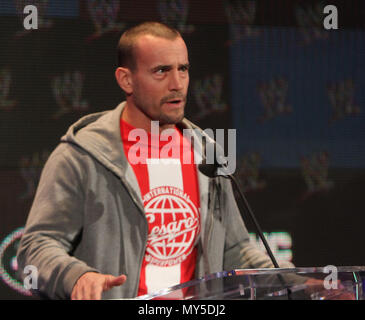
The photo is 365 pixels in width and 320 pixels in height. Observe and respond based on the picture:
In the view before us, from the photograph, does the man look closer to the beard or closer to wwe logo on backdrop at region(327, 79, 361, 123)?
the beard

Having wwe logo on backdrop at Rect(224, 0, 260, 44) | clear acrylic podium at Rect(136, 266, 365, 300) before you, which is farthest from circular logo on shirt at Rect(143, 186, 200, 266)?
wwe logo on backdrop at Rect(224, 0, 260, 44)

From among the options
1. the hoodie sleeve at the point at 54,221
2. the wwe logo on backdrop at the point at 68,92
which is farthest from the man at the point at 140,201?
the wwe logo on backdrop at the point at 68,92

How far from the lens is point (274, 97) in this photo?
9.60 feet

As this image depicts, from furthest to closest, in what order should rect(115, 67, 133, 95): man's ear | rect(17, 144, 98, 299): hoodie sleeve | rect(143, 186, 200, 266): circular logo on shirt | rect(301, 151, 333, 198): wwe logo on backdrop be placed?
rect(301, 151, 333, 198): wwe logo on backdrop → rect(115, 67, 133, 95): man's ear → rect(143, 186, 200, 266): circular logo on shirt → rect(17, 144, 98, 299): hoodie sleeve

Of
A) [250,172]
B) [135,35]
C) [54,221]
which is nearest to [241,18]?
[250,172]

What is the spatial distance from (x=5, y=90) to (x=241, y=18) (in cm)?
117

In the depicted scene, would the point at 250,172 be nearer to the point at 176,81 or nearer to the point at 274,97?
the point at 274,97

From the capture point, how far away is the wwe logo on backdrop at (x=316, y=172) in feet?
9.70

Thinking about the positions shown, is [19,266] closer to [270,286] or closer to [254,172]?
[270,286]

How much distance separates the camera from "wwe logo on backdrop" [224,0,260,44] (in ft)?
9.58

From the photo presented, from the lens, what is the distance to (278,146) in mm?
2943

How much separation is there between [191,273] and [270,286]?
2.91ft

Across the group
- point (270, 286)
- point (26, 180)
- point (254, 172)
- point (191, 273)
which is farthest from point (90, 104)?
point (270, 286)

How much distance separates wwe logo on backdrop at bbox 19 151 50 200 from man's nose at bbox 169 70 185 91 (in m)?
1.03
